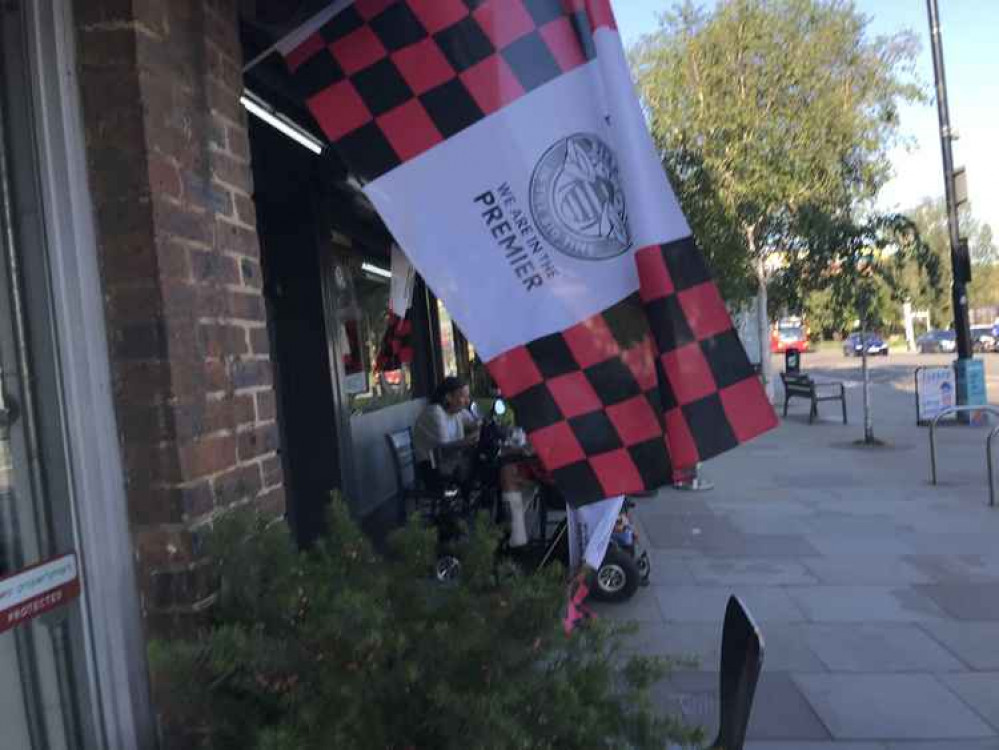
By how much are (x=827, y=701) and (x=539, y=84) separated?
10.2 ft

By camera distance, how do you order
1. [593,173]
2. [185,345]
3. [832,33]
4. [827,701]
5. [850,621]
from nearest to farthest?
[185,345], [593,173], [827,701], [850,621], [832,33]

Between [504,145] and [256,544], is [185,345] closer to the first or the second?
[256,544]

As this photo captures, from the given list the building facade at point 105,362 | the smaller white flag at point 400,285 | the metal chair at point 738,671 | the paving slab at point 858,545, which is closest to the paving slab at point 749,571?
the paving slab at point 858,545

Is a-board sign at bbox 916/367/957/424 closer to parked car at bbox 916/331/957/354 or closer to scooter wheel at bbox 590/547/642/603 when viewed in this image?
scooter wheel at bbox 590/547/642/603

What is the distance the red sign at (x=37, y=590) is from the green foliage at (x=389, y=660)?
13.0 inches

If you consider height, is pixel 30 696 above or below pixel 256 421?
below

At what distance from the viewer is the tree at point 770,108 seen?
37.2 ft

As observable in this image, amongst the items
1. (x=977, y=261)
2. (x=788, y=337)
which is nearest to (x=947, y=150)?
(x=788, y=337)

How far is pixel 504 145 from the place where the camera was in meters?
2.33

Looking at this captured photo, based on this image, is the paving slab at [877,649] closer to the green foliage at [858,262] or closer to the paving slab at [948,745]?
the paving slab at [948,745]

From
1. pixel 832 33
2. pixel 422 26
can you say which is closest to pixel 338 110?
pixel 422 26

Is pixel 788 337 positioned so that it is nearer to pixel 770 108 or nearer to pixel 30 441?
pixel 770 108

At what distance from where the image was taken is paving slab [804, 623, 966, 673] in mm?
4167

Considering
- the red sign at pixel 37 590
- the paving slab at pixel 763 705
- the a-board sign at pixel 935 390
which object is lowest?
the paving slab at pixel 763 705
